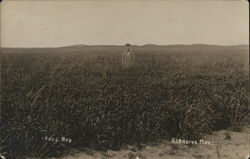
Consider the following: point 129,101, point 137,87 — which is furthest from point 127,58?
point 129,101

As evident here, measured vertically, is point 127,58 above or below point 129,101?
above

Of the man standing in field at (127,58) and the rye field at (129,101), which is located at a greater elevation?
the man standing in field at (127,58)

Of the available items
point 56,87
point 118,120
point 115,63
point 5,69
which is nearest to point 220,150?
point 118,120

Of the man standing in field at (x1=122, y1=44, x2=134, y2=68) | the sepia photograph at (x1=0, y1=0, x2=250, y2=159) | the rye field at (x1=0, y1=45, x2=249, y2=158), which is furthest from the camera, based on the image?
the man standing in field at (x1=122, y1=44, x2=134, y2=68)

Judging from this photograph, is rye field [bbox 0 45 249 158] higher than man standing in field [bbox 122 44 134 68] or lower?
lower

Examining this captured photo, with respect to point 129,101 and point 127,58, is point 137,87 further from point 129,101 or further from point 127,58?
point 127,58
